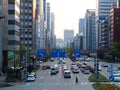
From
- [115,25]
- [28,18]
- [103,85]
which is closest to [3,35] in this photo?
[103,85]

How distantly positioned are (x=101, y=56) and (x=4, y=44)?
117 meters

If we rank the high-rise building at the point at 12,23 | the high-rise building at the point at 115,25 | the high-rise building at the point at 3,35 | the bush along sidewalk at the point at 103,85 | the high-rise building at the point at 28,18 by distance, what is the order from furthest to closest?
the high-rise building at the point at 115,25
the high-rise building at the point at 28,18
the high-rise building at the point at 12,23
the high-rise building at the point at 3,35
the bush along sidewalk at the point at 103,85

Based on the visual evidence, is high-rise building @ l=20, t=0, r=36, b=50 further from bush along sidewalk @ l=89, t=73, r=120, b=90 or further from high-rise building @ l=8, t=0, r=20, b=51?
bush along sidewalk @ l=89, t=73, r=120, b=90

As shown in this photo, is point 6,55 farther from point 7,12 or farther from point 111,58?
point 111,58

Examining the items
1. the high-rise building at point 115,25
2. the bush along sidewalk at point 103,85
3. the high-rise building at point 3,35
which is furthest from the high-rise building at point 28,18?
the bush along sidewalk at point 103,85

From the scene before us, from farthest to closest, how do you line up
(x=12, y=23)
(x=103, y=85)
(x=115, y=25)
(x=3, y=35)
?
(x=115, y=25) → (x=12, y=23) → (x=3, y=35) → (x=103, y=85)

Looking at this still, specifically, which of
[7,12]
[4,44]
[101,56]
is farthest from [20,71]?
[101,56]

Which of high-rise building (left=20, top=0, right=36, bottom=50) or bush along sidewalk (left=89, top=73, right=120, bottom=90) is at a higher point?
high-rise building (left=20, top=0, right=36, bottom=50)

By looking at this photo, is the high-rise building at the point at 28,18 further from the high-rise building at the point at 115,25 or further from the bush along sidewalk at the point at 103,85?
the bush along sidewalk at the point at 103,85

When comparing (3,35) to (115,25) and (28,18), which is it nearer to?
(28,18)

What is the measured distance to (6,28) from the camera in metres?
84.8

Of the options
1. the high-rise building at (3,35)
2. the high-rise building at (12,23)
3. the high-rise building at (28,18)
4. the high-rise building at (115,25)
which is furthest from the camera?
the high-rise building at (115,25)

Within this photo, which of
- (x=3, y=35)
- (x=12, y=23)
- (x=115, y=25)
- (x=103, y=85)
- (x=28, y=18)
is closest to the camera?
(x=103, y=85)

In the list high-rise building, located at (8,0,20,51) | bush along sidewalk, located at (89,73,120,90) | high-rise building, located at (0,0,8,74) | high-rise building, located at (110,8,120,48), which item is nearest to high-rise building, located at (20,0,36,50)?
high-rise building, located at (110,8,120,48)
